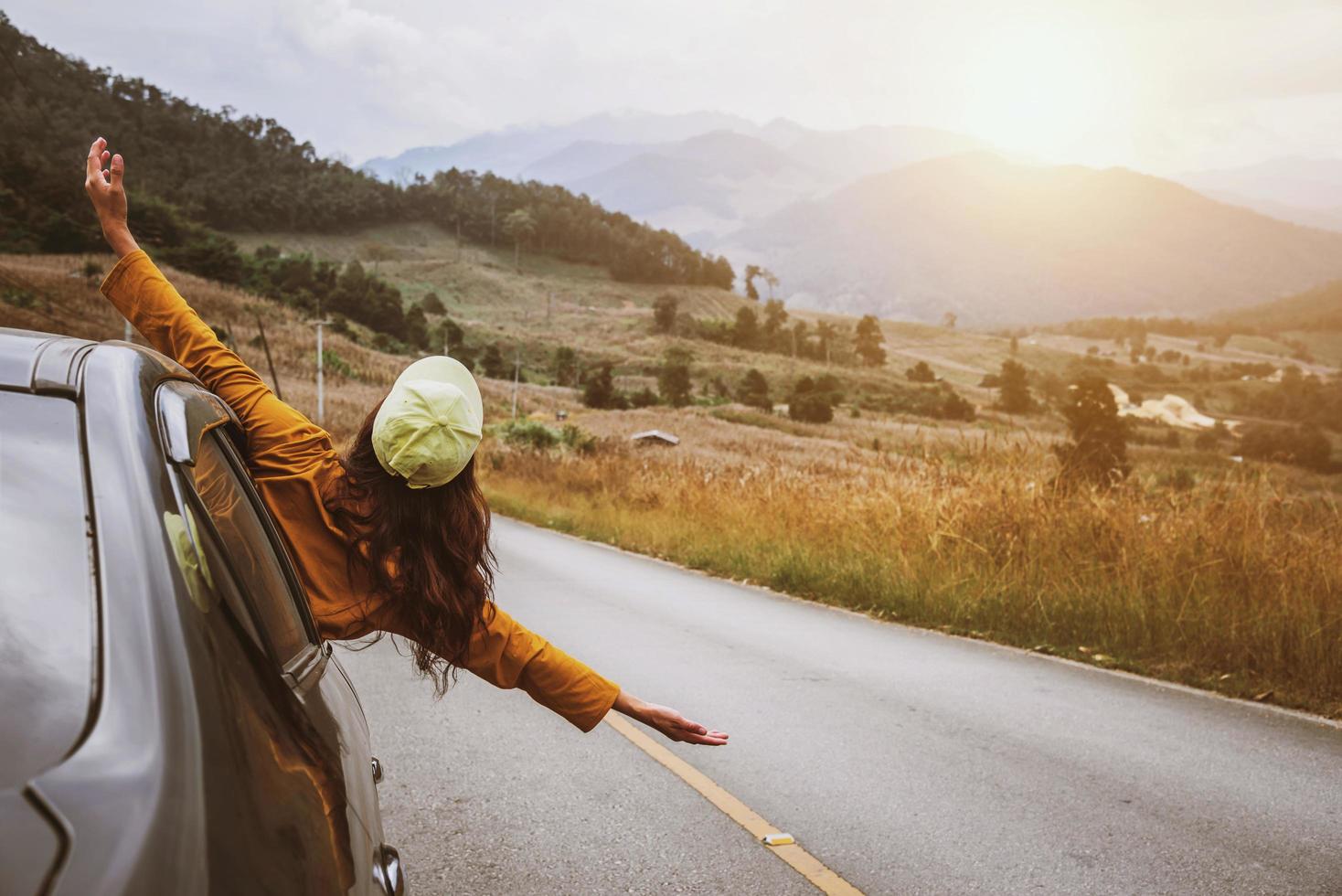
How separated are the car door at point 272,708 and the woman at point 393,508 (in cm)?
34

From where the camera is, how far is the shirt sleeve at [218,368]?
2.61 metres

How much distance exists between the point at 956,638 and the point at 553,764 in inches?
195

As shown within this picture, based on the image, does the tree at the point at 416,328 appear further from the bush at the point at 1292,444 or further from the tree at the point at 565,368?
the bush at the point at 1292,444

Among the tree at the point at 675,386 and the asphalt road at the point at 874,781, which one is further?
the tree at the point at 675,386

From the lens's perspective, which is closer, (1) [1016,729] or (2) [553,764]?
(2) [553,764]

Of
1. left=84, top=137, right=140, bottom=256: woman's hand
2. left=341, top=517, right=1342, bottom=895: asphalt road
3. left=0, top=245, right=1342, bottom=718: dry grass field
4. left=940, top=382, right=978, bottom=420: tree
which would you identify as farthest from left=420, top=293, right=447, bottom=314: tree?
left=84, top=137, right=140, bottom=256: woman's hand

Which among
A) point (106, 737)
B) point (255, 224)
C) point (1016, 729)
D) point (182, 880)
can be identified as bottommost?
point (1016, 729)

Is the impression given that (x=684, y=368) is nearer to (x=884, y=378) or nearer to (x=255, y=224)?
(x=884, y=378)

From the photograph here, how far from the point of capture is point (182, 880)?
1.23 metres

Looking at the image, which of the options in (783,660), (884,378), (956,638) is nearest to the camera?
(783,660)

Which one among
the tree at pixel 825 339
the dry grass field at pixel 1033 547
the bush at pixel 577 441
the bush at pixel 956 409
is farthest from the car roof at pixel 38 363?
the tree at pixel 825 339

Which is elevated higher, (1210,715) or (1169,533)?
(1169,533)

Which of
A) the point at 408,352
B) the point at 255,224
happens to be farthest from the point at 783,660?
the point at 255,224

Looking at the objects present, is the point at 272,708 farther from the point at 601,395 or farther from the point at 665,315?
the point at 665,315
